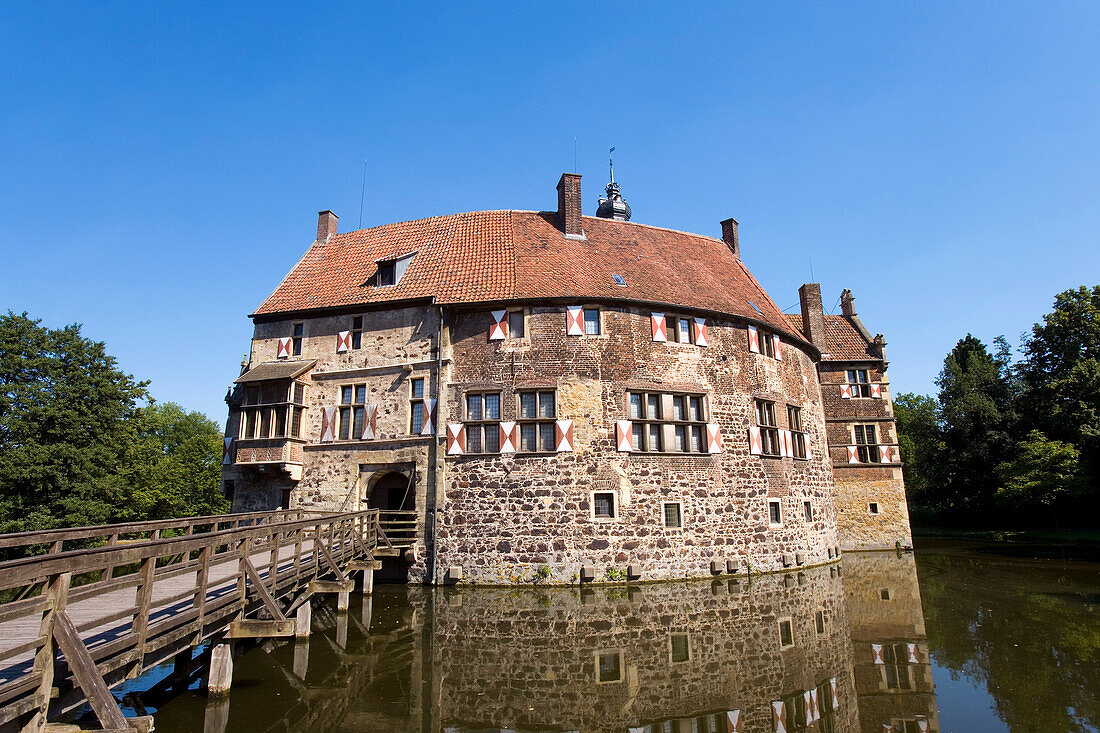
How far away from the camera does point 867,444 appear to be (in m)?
27.3

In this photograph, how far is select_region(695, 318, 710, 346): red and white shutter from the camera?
19.6m

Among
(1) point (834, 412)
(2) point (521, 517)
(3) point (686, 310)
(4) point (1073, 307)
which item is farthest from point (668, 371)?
(4) point (1073, 307)

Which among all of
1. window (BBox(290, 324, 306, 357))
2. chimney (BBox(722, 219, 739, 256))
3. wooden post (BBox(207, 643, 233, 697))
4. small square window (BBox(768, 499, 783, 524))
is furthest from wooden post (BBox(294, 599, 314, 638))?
chimney (BBox(722, 219, 739, 256))

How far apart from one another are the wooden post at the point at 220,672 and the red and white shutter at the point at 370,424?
10.7 meters

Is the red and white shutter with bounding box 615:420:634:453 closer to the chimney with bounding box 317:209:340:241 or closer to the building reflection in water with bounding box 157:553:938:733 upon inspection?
the building reflection in water with bounding box 157:553:938:733

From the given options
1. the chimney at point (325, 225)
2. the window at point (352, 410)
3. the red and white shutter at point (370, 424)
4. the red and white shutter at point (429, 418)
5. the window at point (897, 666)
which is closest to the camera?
the window at point (897, 666)

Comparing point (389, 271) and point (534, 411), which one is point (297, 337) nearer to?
point (389, 271)

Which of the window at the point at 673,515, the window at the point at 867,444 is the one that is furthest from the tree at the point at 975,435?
the window at the point at 673,515

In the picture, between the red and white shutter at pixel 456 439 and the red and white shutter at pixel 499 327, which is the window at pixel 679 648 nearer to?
the red and white shutter at pixel 456 439

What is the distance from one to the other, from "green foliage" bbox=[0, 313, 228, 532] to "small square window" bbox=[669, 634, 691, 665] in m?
29.0

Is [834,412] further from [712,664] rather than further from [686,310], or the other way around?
[712,664]

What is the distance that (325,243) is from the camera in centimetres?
2409

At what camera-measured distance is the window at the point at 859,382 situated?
27.9 metres

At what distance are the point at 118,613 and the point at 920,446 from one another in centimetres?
5528
